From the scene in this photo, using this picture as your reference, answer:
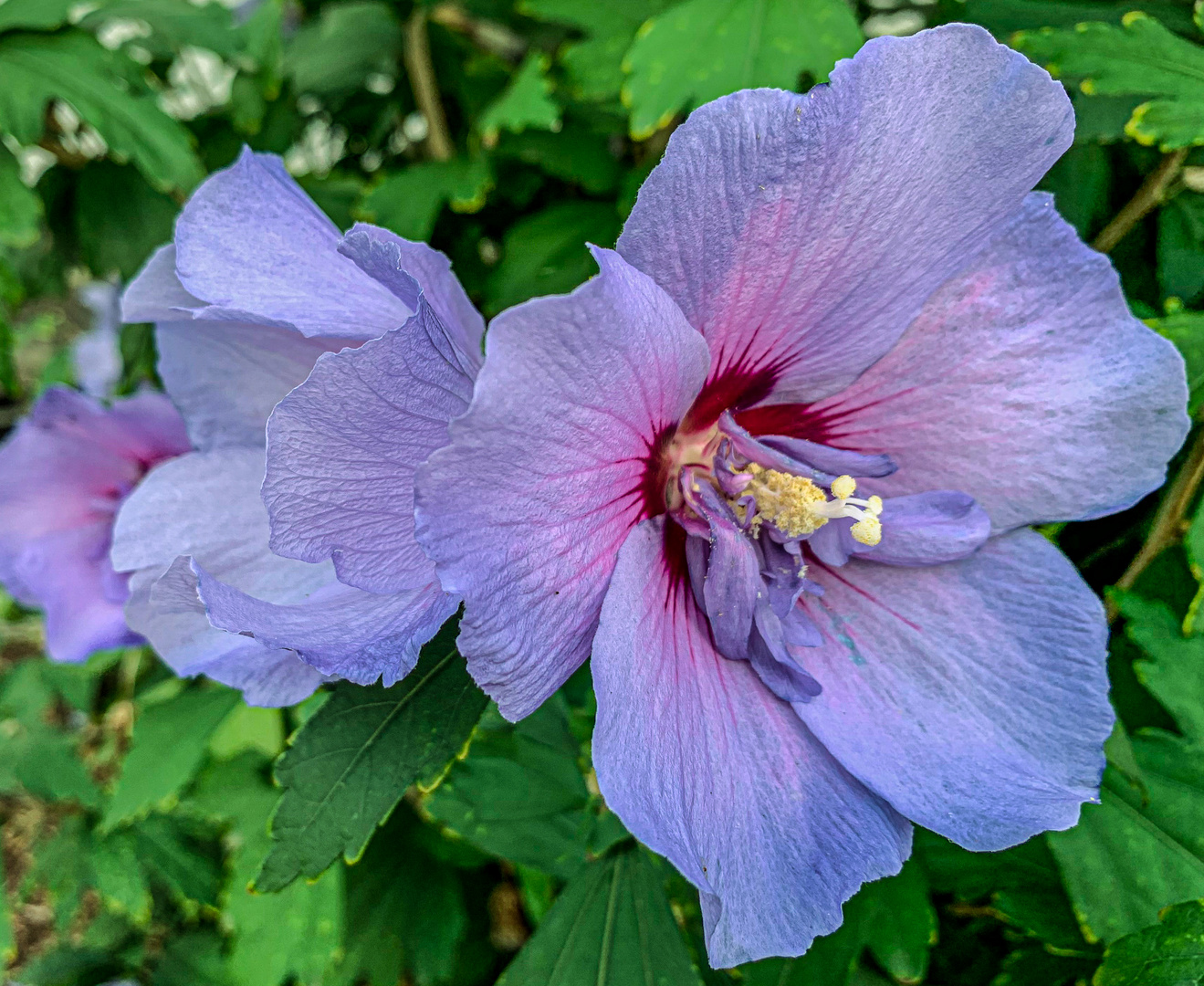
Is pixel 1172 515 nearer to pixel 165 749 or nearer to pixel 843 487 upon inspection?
pixel 843 487

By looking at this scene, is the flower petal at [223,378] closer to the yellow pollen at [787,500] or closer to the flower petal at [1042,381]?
the yellow pollen at [787,500]

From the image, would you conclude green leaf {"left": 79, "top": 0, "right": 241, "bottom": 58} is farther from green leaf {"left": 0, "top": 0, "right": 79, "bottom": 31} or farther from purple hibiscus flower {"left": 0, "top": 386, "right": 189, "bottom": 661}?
purple hibiscus flower {"left": 0, "top": 386, "right": 189, "bottom": 661}

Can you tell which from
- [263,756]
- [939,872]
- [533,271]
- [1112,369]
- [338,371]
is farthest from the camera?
[263,756]

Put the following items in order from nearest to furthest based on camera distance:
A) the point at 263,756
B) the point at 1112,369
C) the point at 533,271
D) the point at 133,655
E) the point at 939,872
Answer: the point at 1112,369
the point at 939,872
the point at 533,271
the point at 263,756
the point at 133,655

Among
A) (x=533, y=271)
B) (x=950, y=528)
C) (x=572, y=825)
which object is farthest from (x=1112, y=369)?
(x=533, y=271)

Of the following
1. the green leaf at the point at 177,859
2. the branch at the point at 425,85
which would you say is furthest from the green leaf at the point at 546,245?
the green leaf at the point at 177,859

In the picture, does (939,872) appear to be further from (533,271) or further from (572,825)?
(533,271)
